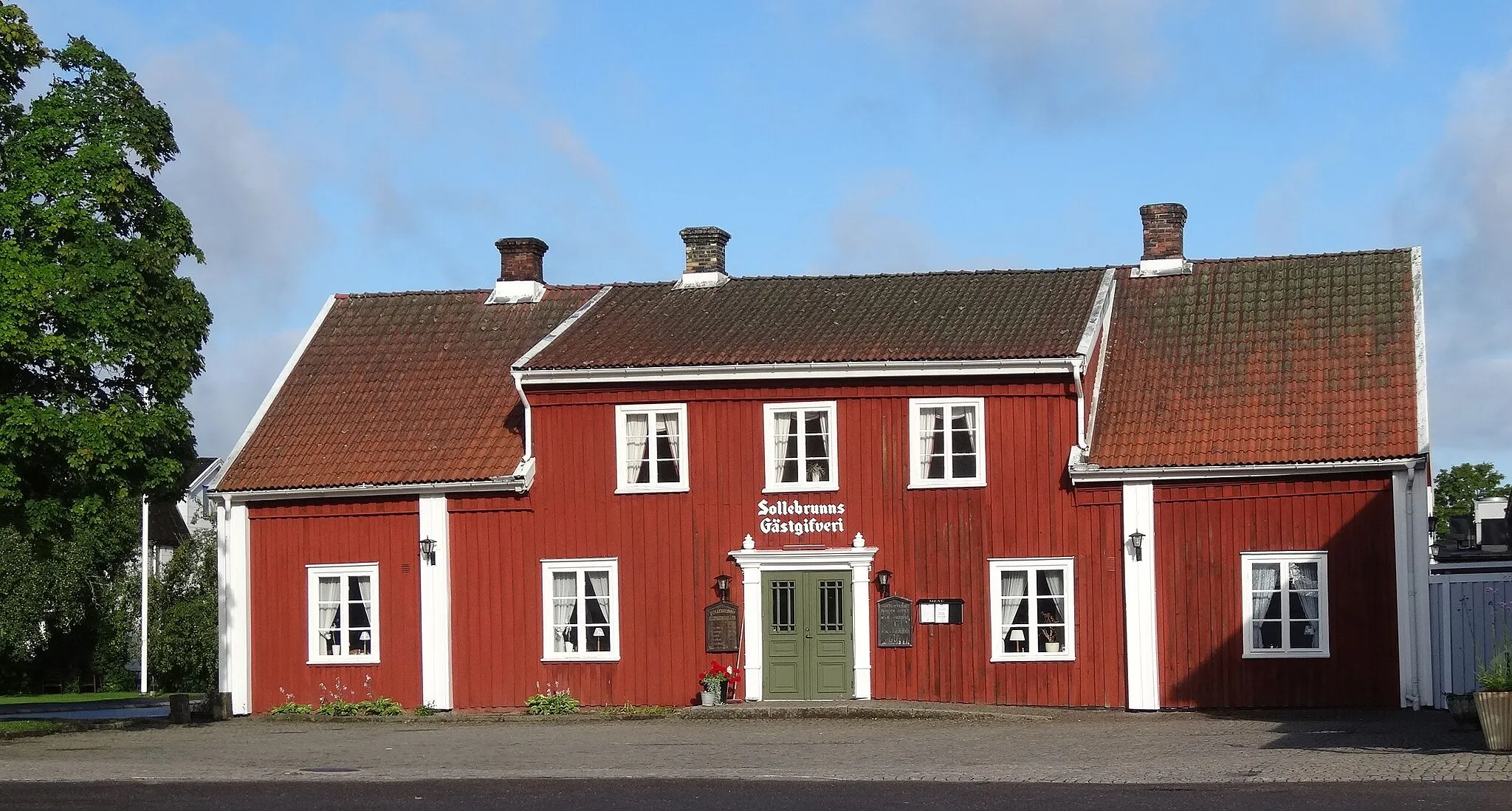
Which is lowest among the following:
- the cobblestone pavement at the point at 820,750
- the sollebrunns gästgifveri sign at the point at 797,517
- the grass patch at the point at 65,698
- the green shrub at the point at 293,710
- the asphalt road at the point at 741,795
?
the grass patch at the point at 65,698

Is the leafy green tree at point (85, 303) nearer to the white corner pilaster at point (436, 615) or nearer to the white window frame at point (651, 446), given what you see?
the white corner pilaster at point (436, 615)

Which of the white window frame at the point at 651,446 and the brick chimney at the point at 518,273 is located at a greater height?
the brick chimney at the point at 518,273

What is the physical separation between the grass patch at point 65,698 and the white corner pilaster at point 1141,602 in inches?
1069

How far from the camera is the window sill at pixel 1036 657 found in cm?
2747

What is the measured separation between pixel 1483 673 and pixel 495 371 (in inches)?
678

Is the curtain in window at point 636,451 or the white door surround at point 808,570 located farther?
the curtain in window at point 636,451

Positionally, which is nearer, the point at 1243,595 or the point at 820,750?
the point at 820,750

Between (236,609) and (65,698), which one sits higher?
(236,609)

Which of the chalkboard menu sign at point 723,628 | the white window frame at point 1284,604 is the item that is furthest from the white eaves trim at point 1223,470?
the chalkboard menu sign at point 723,628

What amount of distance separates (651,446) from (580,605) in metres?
2.61

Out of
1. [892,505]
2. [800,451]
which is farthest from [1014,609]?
[800,451]

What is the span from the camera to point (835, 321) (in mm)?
29969

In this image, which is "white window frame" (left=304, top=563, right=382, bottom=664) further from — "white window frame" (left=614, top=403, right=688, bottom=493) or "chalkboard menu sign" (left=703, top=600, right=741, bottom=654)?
"chalkboard menu sign" (left=703, top=600, right=741, bottom=654)

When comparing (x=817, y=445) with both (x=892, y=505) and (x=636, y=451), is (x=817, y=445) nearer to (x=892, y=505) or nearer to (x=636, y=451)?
(x=892, y=505)
